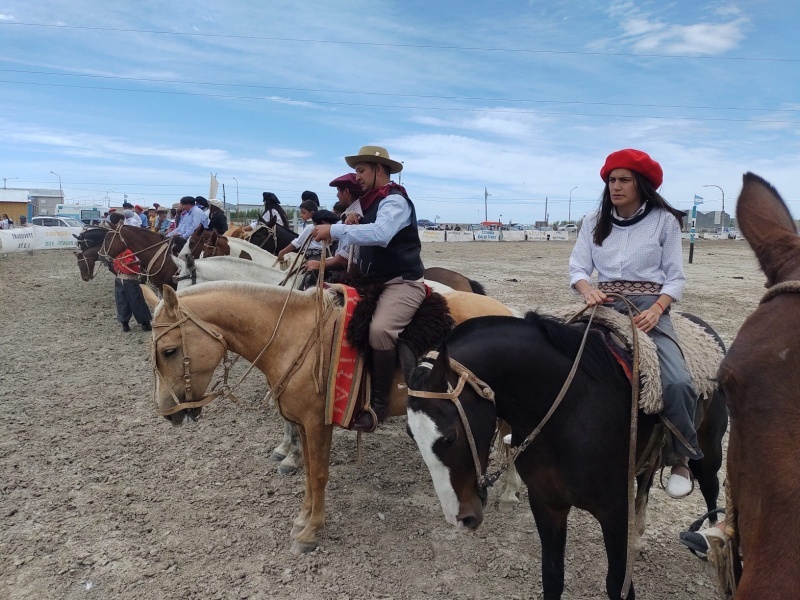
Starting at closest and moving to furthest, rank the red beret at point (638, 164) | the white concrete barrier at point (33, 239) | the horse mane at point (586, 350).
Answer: the horse mane at point (586, 350) → the red beret at point (638, 164) → the white concrete barrier at point (33, 239)

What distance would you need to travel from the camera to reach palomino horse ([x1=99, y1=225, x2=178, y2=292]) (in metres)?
9.16

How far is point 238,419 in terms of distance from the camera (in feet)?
19.2

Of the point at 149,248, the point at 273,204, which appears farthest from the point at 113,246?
the point at 273,204

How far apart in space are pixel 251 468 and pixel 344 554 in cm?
158

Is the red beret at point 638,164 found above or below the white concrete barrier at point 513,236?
below

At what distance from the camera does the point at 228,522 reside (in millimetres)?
3842

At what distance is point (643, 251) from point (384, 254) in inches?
69.3

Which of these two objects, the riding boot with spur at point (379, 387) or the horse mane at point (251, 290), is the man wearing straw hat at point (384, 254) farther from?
the horse mane at point (251, 290)

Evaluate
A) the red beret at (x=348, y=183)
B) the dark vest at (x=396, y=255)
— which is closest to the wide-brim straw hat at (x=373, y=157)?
the dark vest at (x=396, y=255)

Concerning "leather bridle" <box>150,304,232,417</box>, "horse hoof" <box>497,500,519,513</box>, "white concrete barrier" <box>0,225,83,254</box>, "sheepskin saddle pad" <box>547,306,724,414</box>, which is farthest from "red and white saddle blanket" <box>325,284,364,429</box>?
"white concrete barrier" <box>0,225,83,254</box>

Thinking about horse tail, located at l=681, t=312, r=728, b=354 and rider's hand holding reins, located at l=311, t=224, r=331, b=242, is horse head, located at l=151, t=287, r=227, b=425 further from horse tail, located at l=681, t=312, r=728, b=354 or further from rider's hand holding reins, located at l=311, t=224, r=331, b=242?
horse tail, located at l=681, t=312, r=728, b=354

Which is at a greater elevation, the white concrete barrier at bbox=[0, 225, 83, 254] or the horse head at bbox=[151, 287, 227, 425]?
the white concrete barrier at bbox=[0, 225, 83, 254]

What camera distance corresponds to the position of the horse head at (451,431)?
2137 millimetres

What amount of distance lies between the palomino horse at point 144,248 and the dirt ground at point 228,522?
2.90 metres
